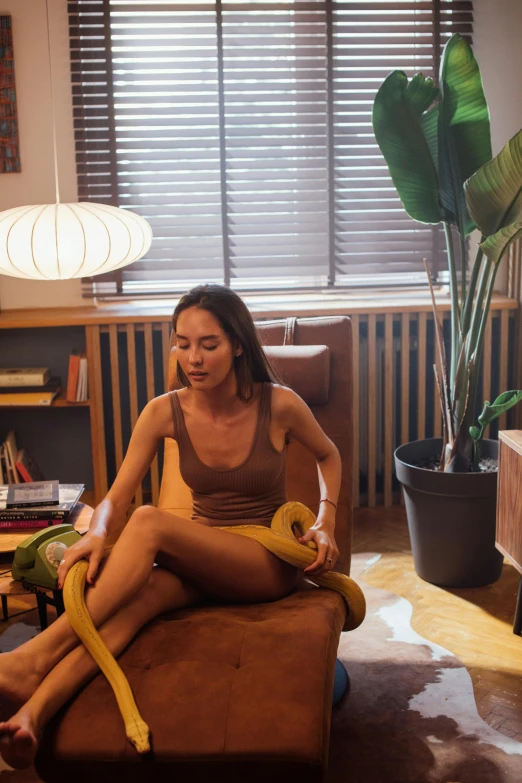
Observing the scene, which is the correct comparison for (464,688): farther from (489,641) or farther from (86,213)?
(86,213)

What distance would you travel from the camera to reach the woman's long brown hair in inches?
73.4

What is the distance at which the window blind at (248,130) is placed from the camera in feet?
11.5

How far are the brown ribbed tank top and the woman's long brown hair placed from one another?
0.17ft

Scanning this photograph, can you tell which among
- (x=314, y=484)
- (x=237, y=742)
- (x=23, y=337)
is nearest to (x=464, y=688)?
(x=314, y=484)

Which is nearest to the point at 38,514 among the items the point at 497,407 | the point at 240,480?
the point at 240,480

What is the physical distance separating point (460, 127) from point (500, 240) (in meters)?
0.45

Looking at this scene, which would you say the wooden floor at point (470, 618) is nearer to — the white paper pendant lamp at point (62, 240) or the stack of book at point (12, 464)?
the stack of book at point (12, 464)

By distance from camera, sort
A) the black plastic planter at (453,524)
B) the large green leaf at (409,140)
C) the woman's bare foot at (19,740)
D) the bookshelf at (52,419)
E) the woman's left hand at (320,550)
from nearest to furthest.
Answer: the woman's bare foot at (19,740) → the woman's left hand at (320,550) → the large green leaf at (409,140) → the black plastic planter at (453,524) → the bookshelf at (52,419)

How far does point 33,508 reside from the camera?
2.30 meters

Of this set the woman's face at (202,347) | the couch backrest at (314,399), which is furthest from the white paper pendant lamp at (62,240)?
the woman's face at (202,347)

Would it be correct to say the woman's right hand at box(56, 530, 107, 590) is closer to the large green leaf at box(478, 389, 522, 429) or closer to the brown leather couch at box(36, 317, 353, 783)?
the brown leather couch at box(36, 317, 353, 783)

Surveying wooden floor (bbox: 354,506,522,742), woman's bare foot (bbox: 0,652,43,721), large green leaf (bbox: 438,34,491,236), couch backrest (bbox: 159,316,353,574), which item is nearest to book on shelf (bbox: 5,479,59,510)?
couch backrest (bbox: 159,316,353,574)

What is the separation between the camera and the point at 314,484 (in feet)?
7.97

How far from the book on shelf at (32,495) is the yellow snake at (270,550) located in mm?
661
